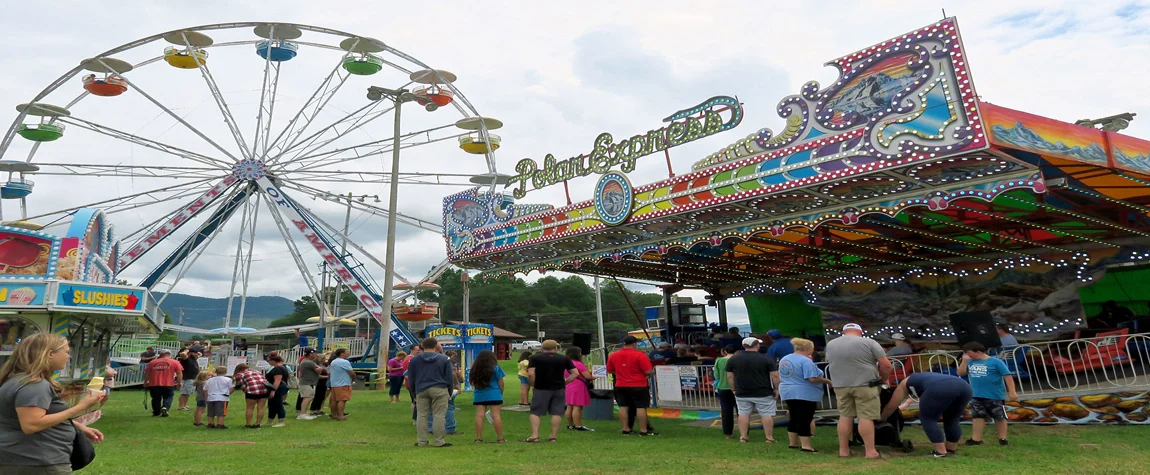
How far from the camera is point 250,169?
25969 millimetres

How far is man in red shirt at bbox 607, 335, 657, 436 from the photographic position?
379 inches

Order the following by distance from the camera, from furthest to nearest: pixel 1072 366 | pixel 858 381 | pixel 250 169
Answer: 1. pixel 250 169
2. pixel 1072 366
3. pixel 858 381

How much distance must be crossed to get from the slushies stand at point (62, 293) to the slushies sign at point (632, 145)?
7085 millimetres

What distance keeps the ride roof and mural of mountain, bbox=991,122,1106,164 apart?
2cm

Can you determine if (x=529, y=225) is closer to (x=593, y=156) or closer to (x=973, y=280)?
(x=593, y=156)

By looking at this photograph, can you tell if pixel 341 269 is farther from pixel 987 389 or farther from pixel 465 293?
pixel 987 389

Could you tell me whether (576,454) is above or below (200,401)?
below

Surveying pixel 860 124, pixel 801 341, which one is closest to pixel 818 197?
pixel 860 124

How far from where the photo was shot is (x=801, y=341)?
789cm

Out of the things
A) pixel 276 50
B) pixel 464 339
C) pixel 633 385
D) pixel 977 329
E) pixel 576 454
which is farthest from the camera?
pixel 276 50

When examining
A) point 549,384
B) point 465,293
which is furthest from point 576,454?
point 465,293

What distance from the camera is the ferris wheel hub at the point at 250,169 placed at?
85.1 ft

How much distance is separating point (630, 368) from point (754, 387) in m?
1.81

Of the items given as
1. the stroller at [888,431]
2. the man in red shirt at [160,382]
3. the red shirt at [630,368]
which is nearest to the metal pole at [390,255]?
the man in red shirt at [160,382]
